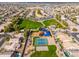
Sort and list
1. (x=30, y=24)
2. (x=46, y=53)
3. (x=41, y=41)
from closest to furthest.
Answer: (x=46, y=53) → (x=41, y=41) → (x=30, y=24)

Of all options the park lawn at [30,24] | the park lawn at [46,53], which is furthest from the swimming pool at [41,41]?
the park lawn at [30,24]

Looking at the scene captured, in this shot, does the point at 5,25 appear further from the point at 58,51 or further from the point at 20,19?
the point at 58,51

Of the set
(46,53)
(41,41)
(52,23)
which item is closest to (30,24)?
(52,23)

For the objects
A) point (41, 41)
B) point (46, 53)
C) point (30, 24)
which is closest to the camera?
point (46, 53)

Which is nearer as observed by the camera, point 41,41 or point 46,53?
point 46,53

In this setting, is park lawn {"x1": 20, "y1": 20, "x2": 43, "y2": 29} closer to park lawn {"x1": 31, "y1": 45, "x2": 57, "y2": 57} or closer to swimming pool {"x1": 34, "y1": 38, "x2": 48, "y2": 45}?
swimming pool {"x1": 34, "y1": 38, "x2": 48, "y2": 45}

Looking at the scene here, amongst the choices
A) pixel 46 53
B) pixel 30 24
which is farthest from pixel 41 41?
pixel 30 24

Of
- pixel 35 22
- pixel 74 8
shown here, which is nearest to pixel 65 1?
pixel 74 8

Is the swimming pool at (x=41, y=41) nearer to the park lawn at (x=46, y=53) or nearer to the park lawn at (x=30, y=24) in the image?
the park lawn at (x=46, y=53)

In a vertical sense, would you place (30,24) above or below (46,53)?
above

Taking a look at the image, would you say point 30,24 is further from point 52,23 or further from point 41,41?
point 41,41

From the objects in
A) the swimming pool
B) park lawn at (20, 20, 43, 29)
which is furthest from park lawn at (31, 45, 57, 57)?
park lawn at (20, 20, 43, 29)
